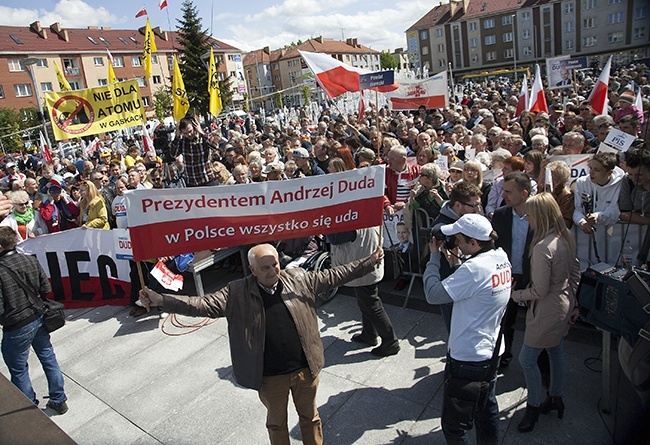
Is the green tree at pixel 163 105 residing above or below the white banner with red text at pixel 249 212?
above

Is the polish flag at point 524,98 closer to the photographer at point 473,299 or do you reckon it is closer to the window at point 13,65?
the photographer at point 473,299

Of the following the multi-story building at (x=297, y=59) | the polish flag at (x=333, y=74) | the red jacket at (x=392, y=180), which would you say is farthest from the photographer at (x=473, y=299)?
the multi-story building at (x=297, y=59)

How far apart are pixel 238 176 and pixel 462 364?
566cm

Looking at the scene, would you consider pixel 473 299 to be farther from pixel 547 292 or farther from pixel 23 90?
pixel 23 90

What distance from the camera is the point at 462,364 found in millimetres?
2951

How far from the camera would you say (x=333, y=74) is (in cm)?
846

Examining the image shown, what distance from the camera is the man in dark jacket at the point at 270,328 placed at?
3.09 meters

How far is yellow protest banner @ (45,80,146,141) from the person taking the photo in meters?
11.7

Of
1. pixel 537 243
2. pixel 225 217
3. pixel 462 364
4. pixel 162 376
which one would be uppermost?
pixel 225 217

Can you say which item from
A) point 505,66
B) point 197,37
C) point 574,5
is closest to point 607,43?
point 574,5

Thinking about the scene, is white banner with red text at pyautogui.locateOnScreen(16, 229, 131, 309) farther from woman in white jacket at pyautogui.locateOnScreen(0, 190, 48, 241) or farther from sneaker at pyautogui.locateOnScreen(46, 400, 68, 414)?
sneaker at pyautogui.locateOnScreen(46, 400, 68, 414)

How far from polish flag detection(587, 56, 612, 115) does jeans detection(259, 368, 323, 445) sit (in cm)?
921

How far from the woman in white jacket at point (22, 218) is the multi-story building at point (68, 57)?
45.3 metres

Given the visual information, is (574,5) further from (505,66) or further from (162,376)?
(162,376)
